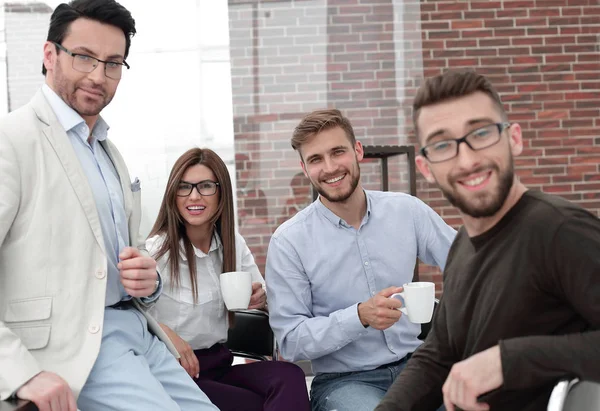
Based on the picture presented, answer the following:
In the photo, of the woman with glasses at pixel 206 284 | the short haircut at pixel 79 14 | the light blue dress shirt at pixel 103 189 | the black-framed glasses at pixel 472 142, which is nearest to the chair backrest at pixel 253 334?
the woman with glasses at pixel 206 284

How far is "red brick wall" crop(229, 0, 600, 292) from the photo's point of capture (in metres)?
4.89

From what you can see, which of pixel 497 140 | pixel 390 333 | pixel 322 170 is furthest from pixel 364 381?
pixel 497 140

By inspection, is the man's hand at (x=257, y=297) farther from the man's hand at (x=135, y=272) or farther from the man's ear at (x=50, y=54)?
the man's ear at (x=50, y=54)

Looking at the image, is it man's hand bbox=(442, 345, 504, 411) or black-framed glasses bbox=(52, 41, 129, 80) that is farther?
black-framed glasses bbox=(52, 41, 129, 80)

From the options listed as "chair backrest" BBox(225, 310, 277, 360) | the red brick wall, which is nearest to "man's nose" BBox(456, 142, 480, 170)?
"chair backrest" BBox(225, 310, 277, 360)

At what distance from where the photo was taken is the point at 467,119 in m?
1.38

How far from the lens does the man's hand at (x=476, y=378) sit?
48.4 inches

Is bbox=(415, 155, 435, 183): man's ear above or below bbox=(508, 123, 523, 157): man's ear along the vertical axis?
below

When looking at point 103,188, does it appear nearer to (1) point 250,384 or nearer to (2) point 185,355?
(2) point 185,355

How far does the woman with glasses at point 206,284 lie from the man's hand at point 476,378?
3.52ft

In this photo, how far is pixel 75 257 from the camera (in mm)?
1766

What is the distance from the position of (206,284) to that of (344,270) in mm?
476

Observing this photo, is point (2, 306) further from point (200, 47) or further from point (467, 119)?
point (200, 47)

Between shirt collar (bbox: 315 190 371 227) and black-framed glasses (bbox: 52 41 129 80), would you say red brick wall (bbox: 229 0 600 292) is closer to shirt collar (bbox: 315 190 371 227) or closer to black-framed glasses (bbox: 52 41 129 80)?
shirt collar (bbox: 315 190 371 227)
